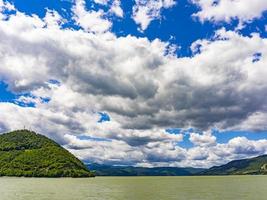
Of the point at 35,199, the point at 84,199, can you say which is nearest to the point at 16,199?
the point at 35,199

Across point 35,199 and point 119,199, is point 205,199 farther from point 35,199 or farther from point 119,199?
point 35,199

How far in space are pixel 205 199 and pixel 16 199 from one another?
5577 cm

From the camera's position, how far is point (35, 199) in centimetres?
10275

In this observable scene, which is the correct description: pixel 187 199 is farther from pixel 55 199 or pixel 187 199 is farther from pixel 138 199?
pixel 55 199

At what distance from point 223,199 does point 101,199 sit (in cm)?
3679

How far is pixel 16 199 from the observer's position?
10294cm

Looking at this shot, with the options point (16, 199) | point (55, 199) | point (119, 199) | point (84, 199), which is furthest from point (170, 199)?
point (16, 199)

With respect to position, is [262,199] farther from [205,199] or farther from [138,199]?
[138,199]

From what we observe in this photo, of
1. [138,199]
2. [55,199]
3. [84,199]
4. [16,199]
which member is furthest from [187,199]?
[16,199]

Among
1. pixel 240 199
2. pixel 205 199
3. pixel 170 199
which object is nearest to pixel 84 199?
pixel 170 199

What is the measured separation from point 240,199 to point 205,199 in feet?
35.4

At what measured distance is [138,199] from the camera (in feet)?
348

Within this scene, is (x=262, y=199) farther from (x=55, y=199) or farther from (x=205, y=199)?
(x=55, y=199)

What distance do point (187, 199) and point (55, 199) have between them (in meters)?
39.5
